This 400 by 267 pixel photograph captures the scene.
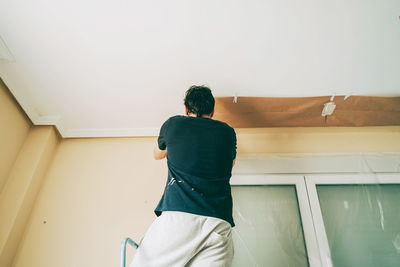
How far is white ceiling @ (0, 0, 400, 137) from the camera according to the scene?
52.9 inches

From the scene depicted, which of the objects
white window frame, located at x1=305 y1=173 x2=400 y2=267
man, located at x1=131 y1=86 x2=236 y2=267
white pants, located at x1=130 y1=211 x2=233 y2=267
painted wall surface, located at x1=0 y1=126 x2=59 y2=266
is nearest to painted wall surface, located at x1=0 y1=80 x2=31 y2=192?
painted wall surface, located at x1=0 y1=126 x2=59 y2=266

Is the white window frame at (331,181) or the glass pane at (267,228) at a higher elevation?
the white window frame at (331,181)

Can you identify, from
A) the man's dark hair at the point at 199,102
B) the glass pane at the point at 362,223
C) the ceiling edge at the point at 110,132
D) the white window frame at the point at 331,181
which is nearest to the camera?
the man's dark hair at the point at 199,102

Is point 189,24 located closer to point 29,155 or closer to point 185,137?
point 185,137

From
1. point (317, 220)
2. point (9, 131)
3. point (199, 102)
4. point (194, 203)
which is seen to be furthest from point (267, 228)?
point (9, 131)

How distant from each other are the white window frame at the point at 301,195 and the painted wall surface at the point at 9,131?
5.66 feet

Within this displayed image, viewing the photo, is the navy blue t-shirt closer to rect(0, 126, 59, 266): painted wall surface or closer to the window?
the window

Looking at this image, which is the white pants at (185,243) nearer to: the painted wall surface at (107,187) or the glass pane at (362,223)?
the painted wall surface at (107,187)

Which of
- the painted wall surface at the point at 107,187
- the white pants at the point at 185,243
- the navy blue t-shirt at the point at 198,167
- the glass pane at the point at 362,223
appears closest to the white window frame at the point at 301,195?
the glass pane at the point at 362,223

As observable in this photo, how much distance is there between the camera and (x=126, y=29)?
1.43m

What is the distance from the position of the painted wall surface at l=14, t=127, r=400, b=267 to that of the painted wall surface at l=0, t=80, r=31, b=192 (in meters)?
0.28

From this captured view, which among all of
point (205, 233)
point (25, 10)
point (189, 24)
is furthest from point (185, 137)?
point (25, 10)

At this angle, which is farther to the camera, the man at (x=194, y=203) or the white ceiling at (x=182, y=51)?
the white ceiling at (x=182, y=51)

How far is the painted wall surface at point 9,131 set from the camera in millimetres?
1743
